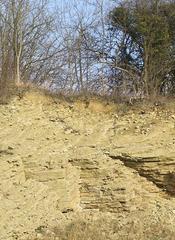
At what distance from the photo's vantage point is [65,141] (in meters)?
13.6

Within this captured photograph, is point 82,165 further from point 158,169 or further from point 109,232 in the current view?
point 109,232

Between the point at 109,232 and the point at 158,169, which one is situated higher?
the point at 158,169

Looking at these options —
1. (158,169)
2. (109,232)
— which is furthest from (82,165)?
(109,232)

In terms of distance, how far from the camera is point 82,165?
41.1ft

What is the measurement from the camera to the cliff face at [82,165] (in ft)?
36.1

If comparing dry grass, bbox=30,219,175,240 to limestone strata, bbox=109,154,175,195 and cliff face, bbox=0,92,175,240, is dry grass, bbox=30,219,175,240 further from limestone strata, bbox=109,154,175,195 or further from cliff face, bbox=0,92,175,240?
limestone strata, bbox=109,154,175,195

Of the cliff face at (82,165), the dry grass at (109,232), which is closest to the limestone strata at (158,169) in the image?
the cliff face at (82,165)

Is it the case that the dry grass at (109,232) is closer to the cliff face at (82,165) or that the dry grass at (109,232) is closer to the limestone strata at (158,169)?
the cliff face at (82,165)

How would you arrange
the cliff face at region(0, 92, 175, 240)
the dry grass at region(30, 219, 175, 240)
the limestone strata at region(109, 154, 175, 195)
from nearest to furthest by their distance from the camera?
the dry grass at region(30, 219, 175, 240), the cliff face at region(0, 92, 175, 240), the limestone strata at region(109, 154, 175, 195)

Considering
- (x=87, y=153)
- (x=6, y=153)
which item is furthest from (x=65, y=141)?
(x=6, y=153)

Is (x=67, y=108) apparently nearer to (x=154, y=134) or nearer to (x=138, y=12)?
(x=154, y=134)

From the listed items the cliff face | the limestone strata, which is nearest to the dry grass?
the cliff face

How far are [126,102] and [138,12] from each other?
345cm

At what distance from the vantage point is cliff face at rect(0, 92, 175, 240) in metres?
11.0
